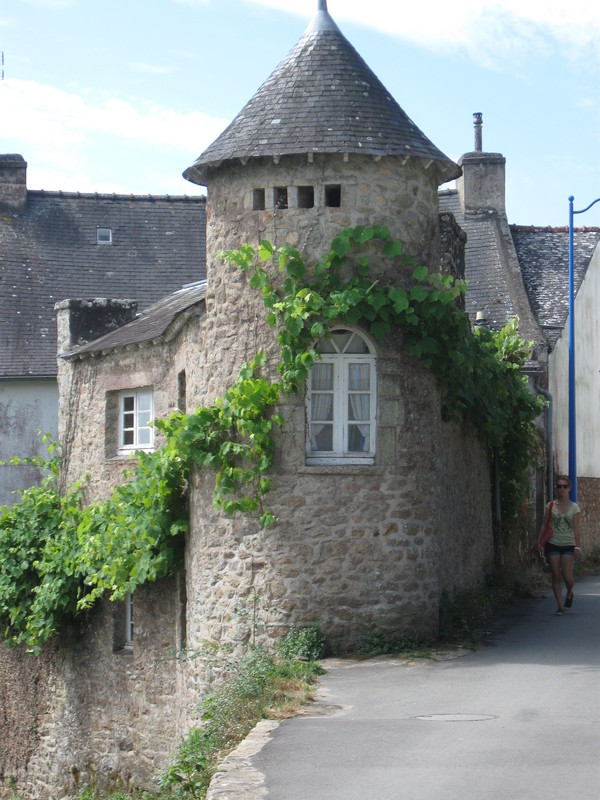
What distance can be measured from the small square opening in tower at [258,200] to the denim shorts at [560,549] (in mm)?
5590

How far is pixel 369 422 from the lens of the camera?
43.2 ft

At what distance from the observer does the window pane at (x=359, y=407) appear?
43.3 ft

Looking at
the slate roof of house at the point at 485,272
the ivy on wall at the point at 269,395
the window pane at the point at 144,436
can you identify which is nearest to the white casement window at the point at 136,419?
the window pane at the point at 144,436

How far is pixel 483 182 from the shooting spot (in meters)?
30.1

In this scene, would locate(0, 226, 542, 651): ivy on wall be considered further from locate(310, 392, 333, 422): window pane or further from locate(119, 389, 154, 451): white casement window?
locate(119, 389, 154, 451): white casement window

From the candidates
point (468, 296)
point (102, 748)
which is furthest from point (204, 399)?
point (468, 296)

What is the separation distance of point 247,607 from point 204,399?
2.42 m

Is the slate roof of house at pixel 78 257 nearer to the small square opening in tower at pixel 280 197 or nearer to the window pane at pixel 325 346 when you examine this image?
the small square opening in tower at pixel 280 197

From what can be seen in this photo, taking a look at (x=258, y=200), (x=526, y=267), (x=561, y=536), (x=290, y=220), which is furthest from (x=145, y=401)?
(x=526, y=267)

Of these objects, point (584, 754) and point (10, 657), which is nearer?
point (584, 754)

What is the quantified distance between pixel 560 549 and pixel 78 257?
1800 cm

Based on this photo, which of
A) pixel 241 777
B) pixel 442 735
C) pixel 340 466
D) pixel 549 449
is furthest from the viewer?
pixel 549 449

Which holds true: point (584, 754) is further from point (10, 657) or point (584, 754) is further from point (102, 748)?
point (10, 657)

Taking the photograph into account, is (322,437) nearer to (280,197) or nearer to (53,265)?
(280,197)
